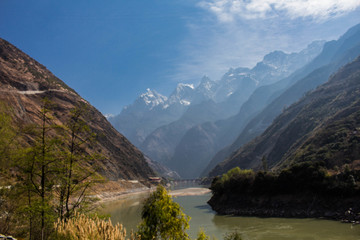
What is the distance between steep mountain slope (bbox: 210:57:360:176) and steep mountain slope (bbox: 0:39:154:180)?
7541 centimetres

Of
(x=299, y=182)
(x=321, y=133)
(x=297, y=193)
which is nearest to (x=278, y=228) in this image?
(x=297, y=193)

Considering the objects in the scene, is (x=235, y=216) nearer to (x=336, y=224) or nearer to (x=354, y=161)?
(x=336, y=224)

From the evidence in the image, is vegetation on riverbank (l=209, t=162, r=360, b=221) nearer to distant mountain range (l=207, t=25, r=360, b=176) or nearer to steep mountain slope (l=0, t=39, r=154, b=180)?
distant mountain range (l=207, t=25, r=360, b=176)

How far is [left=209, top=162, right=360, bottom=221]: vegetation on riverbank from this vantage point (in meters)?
43.1

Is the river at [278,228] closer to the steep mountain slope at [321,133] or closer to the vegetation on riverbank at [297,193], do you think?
the vegetation on riverbank at [297,193]

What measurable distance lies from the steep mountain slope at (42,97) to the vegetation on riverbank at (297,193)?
6048 cm

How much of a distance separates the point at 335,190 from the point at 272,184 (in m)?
12.8

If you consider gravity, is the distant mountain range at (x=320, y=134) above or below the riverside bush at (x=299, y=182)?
above

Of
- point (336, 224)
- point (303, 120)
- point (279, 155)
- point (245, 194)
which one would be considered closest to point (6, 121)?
point (336, 224)

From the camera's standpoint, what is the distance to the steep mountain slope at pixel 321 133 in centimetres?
6370

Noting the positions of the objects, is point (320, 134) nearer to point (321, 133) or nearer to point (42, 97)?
point (321, 133)

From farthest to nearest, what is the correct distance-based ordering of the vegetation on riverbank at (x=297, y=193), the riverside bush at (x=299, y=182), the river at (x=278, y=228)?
the riverside bush at (x=299, y=182)
the vegetation on riverbank at (x=297, y=193)
the river at (x=278, y=228)

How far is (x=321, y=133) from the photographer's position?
8650cm

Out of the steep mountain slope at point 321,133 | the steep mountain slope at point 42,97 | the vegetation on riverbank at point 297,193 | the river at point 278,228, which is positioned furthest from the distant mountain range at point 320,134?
the steep mountain slope at point 42,97
